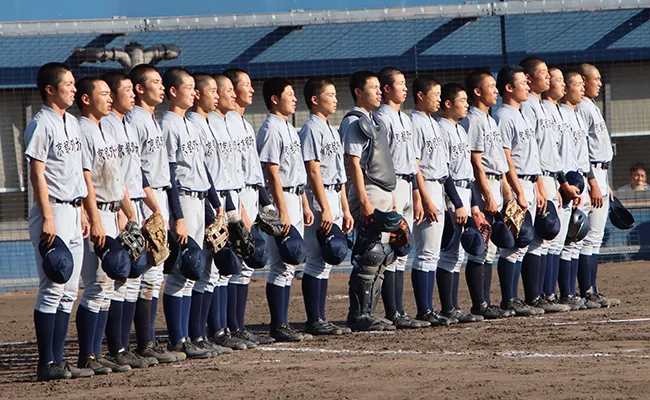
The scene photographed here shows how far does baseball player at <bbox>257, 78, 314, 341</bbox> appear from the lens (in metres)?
8.72

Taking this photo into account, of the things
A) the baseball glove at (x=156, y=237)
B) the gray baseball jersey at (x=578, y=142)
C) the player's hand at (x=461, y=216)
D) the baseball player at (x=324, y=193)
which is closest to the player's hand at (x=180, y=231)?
the baseball glove at (x=156, y=237)

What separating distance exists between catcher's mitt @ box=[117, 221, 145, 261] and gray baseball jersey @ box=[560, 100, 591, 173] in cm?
451

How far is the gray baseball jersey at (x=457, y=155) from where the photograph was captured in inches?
380

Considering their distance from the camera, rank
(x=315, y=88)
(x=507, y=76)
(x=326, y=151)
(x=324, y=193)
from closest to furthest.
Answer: (x=324, y=193) → (x=326, y=151) → (x=315, y=88) → (x=507, y=76)

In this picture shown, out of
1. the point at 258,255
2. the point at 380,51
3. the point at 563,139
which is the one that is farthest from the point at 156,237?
the point at 380,51

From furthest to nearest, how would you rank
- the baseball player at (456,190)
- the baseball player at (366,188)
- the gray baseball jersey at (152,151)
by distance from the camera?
1. the baseball player at (456,190)
2. the baseball player at (366,188)
3. the gray baseball jersey at (152,151)

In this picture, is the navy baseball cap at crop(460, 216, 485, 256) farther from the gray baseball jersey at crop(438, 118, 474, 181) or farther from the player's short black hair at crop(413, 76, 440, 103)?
the player's short black hair at crop(413, 76, 440, 103)

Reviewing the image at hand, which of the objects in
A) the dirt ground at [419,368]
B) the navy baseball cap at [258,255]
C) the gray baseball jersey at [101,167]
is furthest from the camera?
the navy baseball cap at [258,255]

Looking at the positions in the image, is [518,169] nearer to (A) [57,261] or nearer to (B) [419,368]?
(B) [419,368]

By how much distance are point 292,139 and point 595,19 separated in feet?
29.6

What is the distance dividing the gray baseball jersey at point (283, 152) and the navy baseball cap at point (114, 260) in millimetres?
1817

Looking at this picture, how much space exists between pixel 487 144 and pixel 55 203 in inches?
162

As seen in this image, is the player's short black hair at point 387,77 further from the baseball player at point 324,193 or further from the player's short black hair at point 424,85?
the baseball player at point 324,193

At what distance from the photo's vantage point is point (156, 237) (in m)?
7.48
